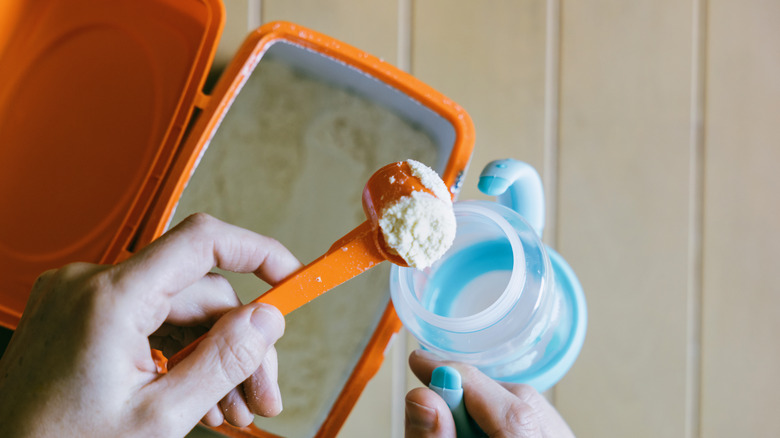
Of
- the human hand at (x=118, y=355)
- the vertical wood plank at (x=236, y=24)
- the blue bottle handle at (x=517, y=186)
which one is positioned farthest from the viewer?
the vertical wood plank at (x=236, y=24)

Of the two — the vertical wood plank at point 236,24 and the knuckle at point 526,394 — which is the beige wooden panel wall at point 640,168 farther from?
the knuckle at point 526,394

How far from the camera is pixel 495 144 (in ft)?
1.72

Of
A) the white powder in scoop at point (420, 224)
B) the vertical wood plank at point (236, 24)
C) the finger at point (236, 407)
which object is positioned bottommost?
the finger at point (236, 407)

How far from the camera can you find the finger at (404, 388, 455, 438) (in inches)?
13.0

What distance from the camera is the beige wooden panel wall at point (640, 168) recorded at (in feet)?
1.72

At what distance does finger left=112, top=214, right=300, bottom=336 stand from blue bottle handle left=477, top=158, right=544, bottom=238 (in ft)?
0.51

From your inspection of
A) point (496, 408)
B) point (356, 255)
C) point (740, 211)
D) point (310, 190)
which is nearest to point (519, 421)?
point (496, 408)

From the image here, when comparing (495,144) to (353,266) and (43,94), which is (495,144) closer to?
(353,266)

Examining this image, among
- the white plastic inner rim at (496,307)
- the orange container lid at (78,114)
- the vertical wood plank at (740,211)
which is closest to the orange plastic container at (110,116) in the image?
the orange container lid at (78,114)

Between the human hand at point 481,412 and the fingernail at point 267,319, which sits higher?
the fingernail at point 267,319

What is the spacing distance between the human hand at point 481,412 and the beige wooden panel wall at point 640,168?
0.18 m

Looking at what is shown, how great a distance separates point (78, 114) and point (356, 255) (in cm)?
34

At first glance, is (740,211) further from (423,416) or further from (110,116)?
(110,116)

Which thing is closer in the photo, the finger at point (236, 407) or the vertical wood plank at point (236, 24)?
the finger at point (236, 407)
